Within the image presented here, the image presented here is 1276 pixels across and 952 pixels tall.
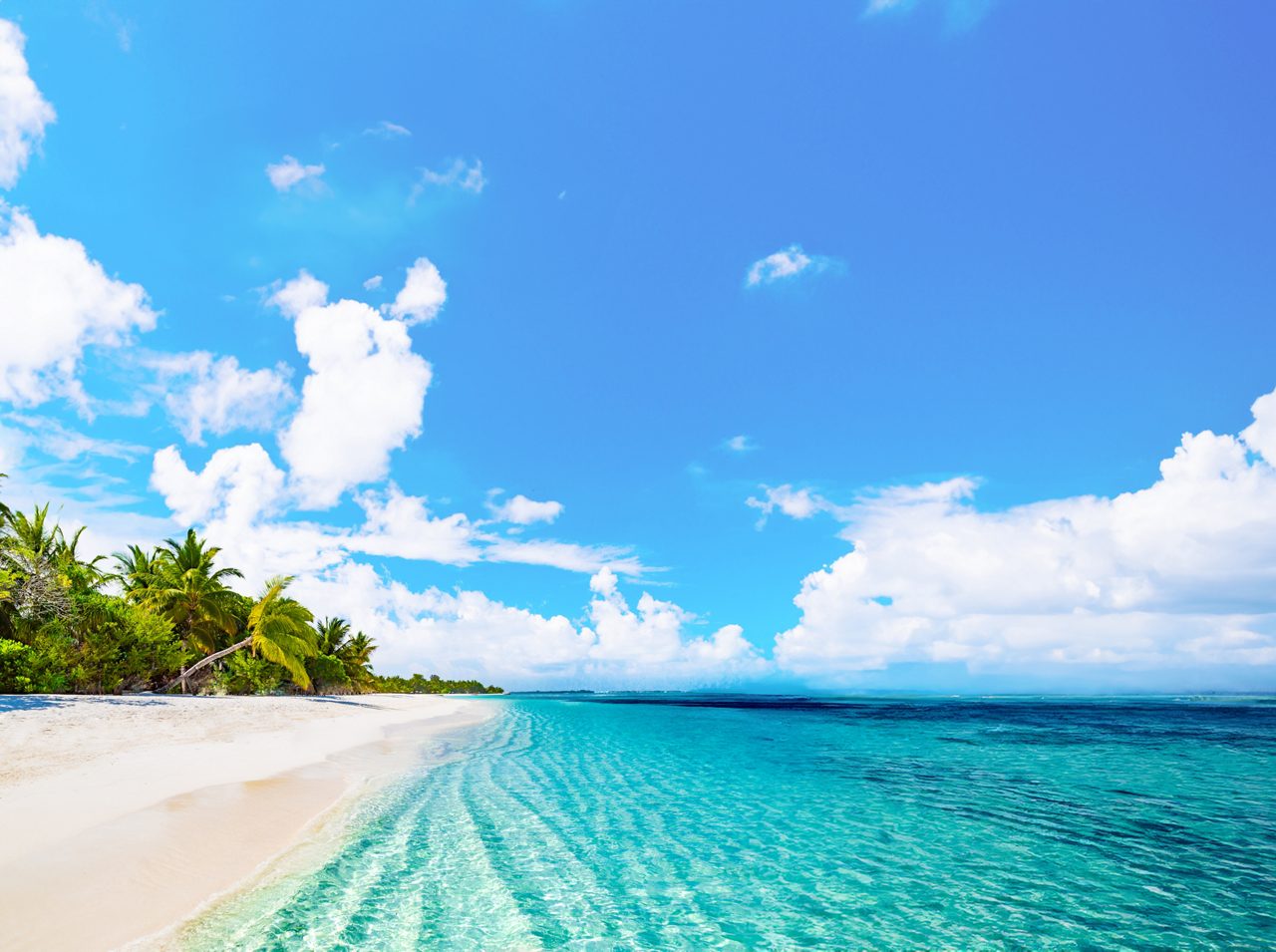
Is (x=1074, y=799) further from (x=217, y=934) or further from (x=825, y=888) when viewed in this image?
(x=217, y=934)

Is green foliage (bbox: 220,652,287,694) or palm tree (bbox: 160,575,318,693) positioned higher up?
palm tree (bbox: 160,575,318,693)

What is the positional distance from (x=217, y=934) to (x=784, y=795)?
15.8 meters

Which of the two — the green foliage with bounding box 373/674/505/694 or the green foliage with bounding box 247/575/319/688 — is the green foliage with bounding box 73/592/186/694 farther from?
the green foliage with bounding box 373/674/505/694

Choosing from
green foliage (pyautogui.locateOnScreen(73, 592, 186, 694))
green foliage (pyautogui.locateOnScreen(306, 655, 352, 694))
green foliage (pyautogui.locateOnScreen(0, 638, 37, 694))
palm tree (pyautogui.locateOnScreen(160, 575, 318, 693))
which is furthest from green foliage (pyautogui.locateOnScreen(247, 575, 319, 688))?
green foliage (pyautogui.locateOnScreen(0, 638, 37, 694))

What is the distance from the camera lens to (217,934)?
780 cm

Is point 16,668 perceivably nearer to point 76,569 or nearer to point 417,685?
point 76,569

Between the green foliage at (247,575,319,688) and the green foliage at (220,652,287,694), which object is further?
the green foliage at (220,652,287,694)

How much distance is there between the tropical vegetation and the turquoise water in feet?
69.6

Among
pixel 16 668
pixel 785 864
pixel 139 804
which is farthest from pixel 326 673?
pixel 785 864

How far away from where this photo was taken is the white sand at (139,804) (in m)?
8.05

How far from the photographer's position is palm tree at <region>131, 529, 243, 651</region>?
45219mm

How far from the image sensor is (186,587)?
45406mm

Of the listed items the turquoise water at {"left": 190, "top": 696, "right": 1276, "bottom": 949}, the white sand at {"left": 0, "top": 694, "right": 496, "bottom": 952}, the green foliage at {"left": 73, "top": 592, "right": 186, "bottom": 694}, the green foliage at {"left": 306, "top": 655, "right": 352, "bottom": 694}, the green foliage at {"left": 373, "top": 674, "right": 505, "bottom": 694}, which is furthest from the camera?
the green foliage at {"left": 373, "top": 674, "right": 505, "bottom": 694}

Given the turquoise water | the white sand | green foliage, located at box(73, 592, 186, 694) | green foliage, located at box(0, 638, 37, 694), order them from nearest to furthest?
the white sand, the turquoise water, green foliage, located at box(0, 638, 37, 694), green foliage, located at box(73, 592, 186, 694)
